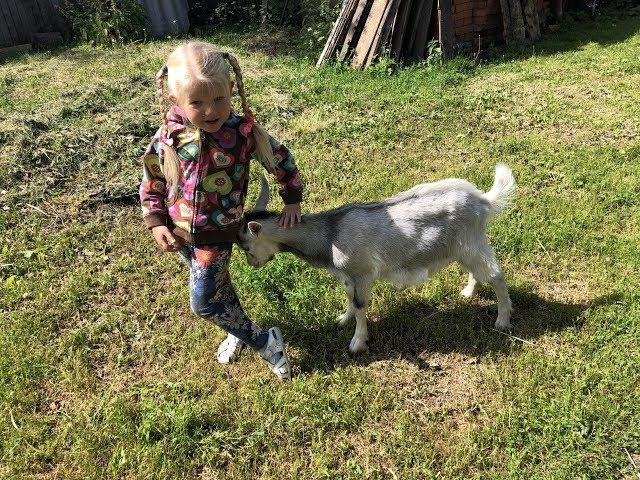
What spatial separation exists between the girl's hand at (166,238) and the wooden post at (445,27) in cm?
725

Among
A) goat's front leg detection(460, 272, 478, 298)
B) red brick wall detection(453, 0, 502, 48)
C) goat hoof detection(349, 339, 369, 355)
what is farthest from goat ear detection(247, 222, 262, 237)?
red brick wall detection(453, 0, 502, 48)

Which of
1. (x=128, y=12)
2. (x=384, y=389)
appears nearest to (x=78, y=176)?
(x=384, y=389)

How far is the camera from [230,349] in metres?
4.05

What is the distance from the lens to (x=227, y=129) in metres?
3.16

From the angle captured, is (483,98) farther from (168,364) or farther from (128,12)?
(128,12)

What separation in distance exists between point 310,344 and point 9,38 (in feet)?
42.6

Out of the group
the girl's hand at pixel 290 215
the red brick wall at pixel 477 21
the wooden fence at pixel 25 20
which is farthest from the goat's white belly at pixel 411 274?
the wooden fence at pixel 25 20

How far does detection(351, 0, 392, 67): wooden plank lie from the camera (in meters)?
8.80

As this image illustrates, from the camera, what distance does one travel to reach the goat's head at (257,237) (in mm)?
3487

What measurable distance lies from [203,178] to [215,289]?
0.78 m

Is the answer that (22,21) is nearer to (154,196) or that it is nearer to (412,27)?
(412,27)

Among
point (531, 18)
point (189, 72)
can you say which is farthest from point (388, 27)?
point (189, 72)

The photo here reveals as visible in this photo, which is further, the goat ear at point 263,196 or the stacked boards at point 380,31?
the stacked boards at point 380,31

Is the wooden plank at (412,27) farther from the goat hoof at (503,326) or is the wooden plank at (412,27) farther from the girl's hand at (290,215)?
the girl's hand at (290,215)
